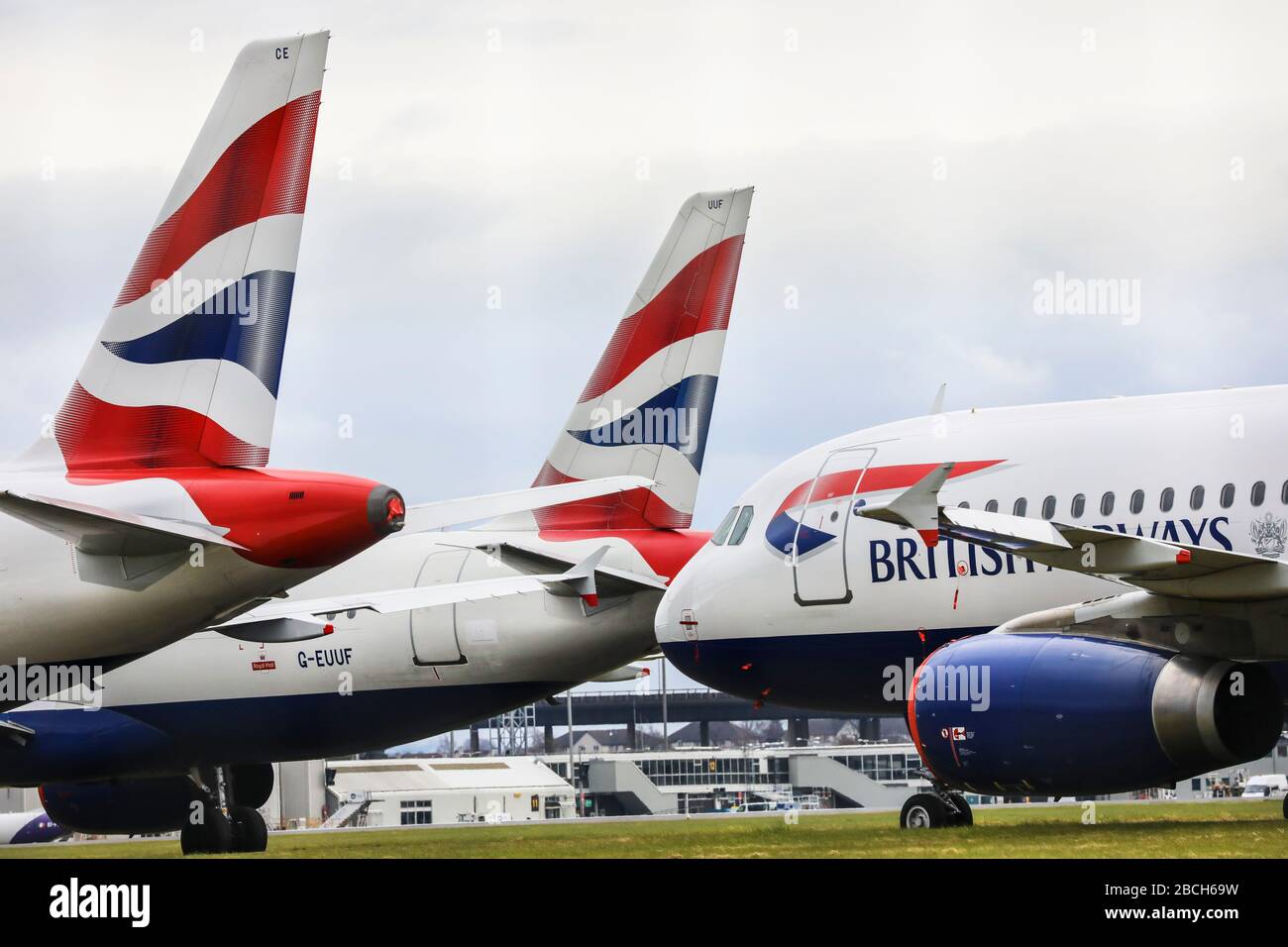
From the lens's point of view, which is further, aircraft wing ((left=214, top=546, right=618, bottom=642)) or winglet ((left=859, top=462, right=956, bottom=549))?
aircraft wing ((left=214, top=546, right=618, bottom=642))

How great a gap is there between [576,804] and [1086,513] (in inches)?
1610

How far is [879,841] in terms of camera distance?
13.3m

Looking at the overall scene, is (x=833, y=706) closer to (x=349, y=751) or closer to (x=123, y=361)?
(x=349, y=751)

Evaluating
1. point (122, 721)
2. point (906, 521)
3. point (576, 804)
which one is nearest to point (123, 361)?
point (906, 521)

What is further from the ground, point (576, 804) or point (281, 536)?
point (281, 536)

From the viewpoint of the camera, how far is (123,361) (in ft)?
34.8

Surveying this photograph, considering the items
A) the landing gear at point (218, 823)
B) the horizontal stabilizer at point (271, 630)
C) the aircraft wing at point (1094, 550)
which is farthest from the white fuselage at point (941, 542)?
the landing gear at point (218, 823)

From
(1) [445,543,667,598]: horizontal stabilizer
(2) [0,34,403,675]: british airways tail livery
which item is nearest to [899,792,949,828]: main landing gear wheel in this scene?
(1) [445,543,667,598]: horizontal stabilizer

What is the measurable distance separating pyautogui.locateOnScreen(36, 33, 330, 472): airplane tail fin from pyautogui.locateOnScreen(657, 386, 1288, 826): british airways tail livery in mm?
4270
